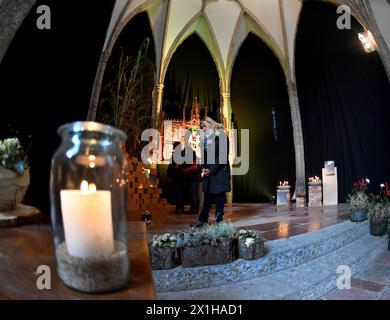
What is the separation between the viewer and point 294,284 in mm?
2045

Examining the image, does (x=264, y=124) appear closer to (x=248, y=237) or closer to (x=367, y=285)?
(x=367, y=285)

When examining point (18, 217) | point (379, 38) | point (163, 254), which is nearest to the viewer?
point (18, 217)

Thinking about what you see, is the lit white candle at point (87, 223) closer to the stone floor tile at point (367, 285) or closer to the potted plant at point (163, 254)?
the potted plant at point (163, 254)

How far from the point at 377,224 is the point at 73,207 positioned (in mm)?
4169

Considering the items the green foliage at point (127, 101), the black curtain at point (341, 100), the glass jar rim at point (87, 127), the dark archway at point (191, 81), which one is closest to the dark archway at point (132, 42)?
the dark archway at point (191, 81)

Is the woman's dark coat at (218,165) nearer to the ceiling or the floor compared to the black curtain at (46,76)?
nearer to the floor

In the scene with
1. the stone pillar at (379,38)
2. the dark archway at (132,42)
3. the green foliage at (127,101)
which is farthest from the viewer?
the dark archway at (132,42)

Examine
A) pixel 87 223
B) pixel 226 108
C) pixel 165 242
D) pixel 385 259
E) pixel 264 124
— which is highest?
pixel 226 108

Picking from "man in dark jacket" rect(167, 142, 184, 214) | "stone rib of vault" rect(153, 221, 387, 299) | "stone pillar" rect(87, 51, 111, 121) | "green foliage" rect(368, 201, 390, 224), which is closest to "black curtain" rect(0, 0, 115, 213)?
"stone rib of vault" rect(153, 221, 387, 299)

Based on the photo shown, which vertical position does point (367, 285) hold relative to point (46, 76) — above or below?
below

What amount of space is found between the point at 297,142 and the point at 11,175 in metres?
7.69

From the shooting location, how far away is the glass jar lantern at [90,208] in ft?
1.34

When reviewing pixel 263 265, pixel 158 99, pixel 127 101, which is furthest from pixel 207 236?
pixel 158 99

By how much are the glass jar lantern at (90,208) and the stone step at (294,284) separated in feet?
5.32
